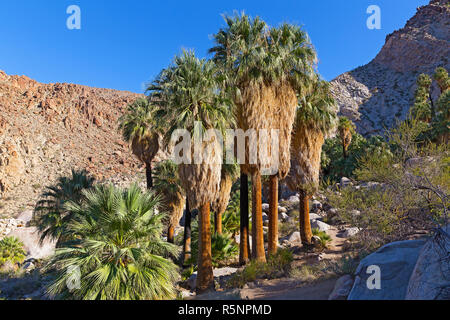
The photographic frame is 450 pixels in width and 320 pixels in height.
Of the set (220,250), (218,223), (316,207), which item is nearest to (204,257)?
(220,250)

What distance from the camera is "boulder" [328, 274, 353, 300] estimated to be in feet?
20.7

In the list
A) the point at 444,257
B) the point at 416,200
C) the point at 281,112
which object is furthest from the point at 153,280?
the point at 281,112

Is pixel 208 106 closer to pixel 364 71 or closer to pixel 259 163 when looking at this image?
pixel 259 163

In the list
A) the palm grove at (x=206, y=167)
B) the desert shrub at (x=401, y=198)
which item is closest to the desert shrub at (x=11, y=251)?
the palm grove at (x=206, y=167)

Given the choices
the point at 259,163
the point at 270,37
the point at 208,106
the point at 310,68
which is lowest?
the point at 259,163

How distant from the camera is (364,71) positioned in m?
76.8

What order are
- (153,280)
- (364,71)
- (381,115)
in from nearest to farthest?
(153,280) < (381,115) < (364,71)

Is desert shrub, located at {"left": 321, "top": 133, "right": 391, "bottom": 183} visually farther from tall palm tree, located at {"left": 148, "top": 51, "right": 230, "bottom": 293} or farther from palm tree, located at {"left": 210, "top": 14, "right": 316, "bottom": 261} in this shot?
tall palm tree, located at {"left": 148, "top": 51, "right": 230, "bottom": 293}

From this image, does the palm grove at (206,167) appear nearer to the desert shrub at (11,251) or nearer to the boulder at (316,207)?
the boulder at (316,207)

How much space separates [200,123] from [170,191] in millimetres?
9756

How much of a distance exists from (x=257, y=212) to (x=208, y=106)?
552cm

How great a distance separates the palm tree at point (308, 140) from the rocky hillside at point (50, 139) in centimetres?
3024

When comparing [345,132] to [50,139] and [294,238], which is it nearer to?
[294,238]

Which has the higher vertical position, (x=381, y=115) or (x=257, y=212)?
(x=381, y=115)
